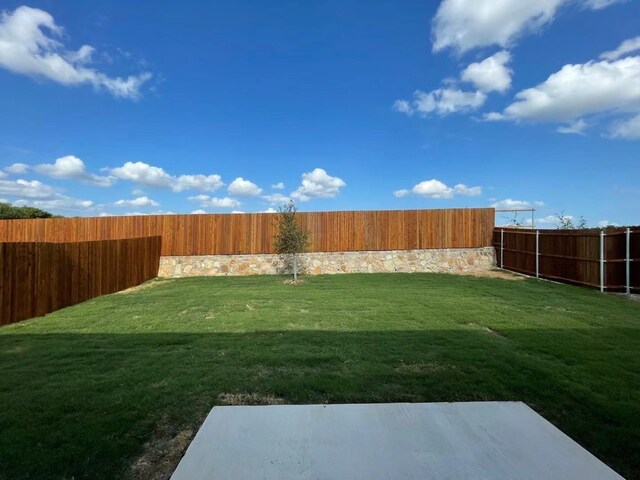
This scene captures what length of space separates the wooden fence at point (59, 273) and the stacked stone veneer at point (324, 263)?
2135 mm

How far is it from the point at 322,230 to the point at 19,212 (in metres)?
29.0

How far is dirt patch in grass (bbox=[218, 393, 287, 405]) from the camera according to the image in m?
3.17

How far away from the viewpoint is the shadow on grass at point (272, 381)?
2.57 m

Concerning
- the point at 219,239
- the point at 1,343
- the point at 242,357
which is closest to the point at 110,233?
the point at 219,239

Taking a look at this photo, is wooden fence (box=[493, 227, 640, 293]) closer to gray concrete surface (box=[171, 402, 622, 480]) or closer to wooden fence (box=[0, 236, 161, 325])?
gray concrete surface (box=[171, 402, 622, 480])

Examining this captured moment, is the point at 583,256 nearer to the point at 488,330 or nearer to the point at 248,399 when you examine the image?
the point at 488,330

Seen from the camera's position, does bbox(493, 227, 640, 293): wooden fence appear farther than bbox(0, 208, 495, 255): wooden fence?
No

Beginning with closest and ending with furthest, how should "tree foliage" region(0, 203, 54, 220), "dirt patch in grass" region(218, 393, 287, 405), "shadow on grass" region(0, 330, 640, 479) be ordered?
"shadow on grass" region(0, 330, 640, 479) → "dirt patch in grass" region(218, 393, 287, 405) → "tree foliage" region(0, 203, 54, 220)

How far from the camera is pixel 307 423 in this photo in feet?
8.80

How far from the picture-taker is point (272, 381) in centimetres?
361

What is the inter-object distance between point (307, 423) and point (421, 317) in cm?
432

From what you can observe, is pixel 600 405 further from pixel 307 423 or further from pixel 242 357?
pixel 242 357

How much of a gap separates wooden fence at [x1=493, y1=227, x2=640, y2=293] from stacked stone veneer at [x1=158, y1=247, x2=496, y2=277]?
258 centimetres

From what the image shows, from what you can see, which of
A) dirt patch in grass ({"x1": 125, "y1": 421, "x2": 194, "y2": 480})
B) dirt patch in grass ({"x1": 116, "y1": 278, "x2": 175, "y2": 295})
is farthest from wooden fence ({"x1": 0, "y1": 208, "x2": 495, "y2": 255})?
dirt patch in grass ({"x1": 125, "y1": 421, "x2": 194, "y2": 480})
